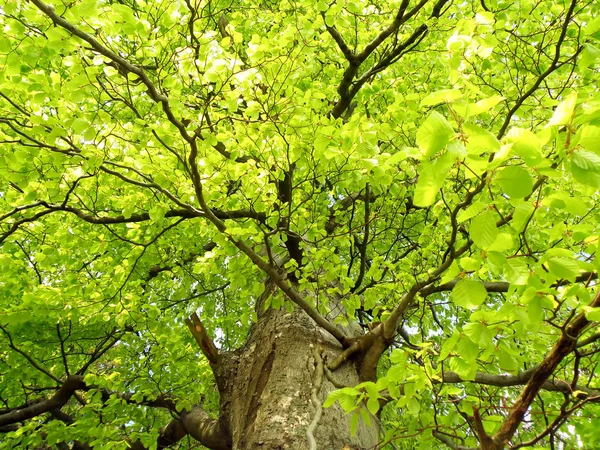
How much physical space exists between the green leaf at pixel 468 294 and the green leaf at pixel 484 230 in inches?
9.3

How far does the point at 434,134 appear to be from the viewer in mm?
1109

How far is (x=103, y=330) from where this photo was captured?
253 inches

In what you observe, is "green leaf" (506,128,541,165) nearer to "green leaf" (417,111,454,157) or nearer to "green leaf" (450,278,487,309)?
"green leaf" (417,111,454,157)

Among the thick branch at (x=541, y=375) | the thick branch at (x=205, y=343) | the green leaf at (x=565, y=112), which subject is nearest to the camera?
the green leaf at (x=565, y=112)

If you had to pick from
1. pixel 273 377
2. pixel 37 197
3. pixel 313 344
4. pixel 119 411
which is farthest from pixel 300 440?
pixel 119 411

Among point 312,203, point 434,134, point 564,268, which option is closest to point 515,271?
point 564,268

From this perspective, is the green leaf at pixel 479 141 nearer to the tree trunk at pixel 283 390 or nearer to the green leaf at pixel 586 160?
the green leaf at pixel 586 160

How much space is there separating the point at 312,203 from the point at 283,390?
1924mm

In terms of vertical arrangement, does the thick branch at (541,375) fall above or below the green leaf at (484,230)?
below

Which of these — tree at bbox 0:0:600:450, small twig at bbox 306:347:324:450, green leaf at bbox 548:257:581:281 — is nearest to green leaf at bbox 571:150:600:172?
tree at bbox 0:0:600:450

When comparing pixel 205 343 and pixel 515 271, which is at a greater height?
pixel 205 343

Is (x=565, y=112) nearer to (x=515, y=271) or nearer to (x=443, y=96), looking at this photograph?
(x=443, y=96)

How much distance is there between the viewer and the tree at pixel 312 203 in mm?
1496

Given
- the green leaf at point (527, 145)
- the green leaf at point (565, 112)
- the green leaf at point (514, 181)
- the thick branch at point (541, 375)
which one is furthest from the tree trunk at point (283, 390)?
the green leaf at point (565, 112)
